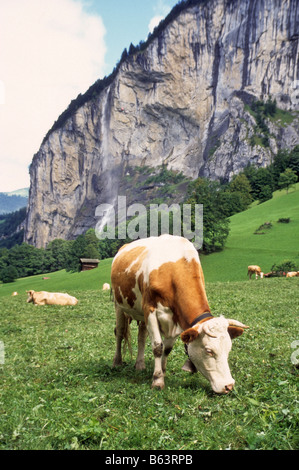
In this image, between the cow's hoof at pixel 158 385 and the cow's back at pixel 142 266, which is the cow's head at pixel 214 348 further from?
the cow's back at pixel 142 266

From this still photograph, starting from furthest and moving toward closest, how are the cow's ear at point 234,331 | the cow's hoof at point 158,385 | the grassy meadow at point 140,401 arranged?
the cow's hoof at point 158,385
the cow's ear at point 234,331
the grassy meadow at point 140,401

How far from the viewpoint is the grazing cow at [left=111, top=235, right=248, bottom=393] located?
6.45 meters

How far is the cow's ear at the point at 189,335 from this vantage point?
21.0 ft

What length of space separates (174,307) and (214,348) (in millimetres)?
1256

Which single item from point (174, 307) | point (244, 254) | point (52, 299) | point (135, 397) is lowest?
point (244, 254)

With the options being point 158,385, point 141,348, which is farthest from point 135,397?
point 141,348

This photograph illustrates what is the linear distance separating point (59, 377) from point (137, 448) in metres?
3.88

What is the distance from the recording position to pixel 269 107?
18225 centimetres

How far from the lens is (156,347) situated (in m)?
7.27

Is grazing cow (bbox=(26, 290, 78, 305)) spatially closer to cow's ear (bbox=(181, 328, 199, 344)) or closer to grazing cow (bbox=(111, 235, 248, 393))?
grazing cow (bbox=(111, 235, 248, 393))

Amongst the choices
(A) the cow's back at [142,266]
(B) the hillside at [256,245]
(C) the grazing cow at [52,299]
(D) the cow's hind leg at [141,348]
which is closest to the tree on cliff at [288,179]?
(B) the hillside at [256,245]

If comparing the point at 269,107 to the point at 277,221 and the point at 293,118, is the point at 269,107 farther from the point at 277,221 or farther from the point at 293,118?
the point at 277,221

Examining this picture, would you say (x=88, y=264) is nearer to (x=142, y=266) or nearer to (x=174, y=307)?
(x=142, y=266)
